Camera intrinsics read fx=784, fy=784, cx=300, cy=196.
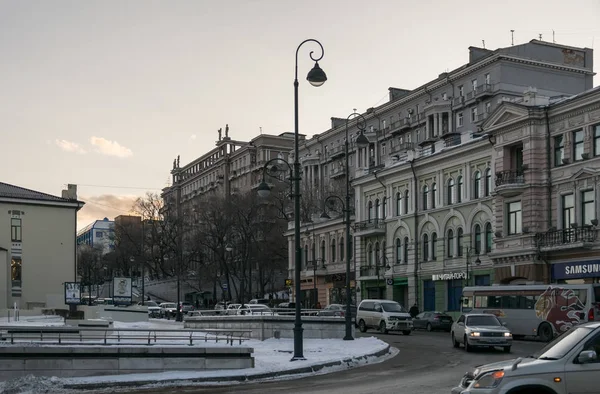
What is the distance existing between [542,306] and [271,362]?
20.0 metres

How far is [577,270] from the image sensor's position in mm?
44438

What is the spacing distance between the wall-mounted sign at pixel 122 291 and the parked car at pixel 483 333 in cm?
2942

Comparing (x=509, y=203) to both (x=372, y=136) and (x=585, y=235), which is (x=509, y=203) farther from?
(x=372, y=136)

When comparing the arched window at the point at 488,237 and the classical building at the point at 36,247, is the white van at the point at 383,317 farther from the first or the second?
the classical building at the point at 36,247

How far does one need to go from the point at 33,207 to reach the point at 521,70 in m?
47.7

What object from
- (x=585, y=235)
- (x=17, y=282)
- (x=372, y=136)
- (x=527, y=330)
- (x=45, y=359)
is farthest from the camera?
(x=372, y=136)

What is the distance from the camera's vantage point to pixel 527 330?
39969 millimetres

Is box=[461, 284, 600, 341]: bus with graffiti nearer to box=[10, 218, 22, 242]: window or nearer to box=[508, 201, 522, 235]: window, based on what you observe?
box=[508, 201, 522, 235]: window

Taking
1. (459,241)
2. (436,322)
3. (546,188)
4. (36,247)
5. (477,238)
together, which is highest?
(546,188)

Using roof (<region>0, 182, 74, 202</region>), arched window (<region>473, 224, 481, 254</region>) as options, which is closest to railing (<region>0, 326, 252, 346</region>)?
arched window (<region>473, 224, 481, 254</region>)

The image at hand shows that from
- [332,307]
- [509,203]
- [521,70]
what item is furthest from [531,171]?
[521,70]

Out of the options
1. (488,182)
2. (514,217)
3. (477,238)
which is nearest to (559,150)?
(514,217)

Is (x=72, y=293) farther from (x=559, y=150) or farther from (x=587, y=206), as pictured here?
(x=587, y=206)

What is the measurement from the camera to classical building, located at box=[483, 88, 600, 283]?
147 feet
